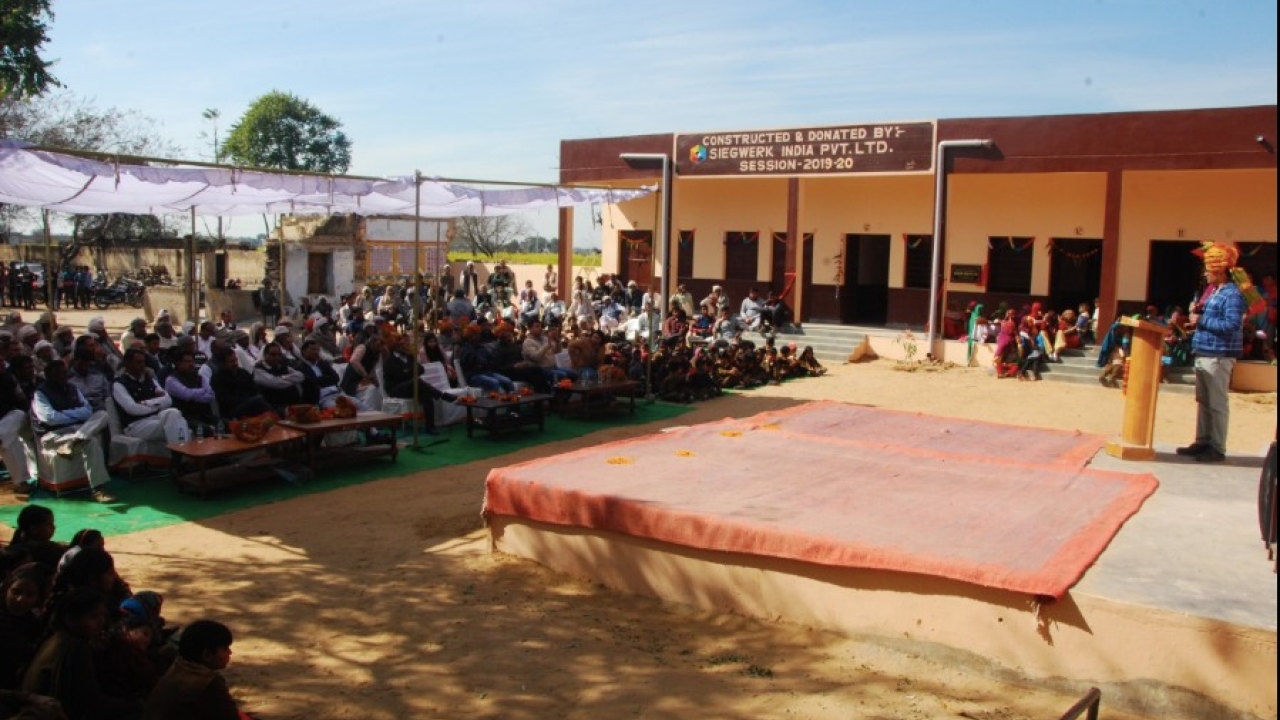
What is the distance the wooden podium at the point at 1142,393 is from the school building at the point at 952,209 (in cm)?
735

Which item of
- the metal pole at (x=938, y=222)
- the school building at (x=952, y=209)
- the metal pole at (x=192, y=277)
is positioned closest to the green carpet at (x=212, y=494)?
the metal pole at (x=192, y=277)

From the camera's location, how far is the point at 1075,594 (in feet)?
14.7

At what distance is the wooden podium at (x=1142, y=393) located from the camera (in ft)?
24.7

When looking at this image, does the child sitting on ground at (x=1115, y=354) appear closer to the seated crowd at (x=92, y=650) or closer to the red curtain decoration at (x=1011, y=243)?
the red curtain decoration at (x=1011, y=243)

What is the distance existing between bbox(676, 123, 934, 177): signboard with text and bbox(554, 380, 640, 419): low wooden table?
8.34 metres

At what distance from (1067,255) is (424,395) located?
12.8 m

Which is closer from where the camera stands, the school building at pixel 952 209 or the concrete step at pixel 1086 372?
the concrete step at pixel 1086 372

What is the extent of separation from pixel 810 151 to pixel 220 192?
11.3m

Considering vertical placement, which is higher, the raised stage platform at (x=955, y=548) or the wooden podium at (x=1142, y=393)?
the wooden podium at (x=1142, y=393)

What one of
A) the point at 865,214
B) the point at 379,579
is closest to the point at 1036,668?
the point at 379,579

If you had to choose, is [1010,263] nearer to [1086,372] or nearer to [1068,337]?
[1068,337]

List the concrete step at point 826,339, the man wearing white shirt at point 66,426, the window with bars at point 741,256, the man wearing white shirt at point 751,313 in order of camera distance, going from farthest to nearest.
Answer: the window with bars at point 741,256 < the man wearing white shirt at point 751,313 < the concrete step at point 826,339 < the man wearing white shirt at point 66,426

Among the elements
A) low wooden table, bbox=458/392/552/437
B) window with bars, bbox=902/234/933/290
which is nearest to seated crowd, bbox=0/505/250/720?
low wooden table, bbox=458/392/552/437

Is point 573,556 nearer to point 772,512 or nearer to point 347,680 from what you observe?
point 772,512
